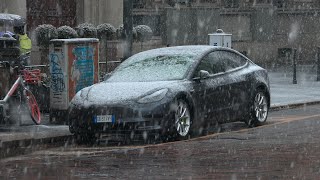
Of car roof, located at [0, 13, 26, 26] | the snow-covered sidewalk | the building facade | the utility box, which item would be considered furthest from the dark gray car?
the building facade

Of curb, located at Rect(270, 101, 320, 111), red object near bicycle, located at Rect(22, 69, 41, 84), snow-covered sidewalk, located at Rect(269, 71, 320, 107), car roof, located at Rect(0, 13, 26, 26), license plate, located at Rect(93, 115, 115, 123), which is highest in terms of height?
car roof, located at Rect(0, 13, 26, 26)

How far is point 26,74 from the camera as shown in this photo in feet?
56.0

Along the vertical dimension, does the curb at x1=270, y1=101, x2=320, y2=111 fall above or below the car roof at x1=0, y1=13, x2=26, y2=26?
below

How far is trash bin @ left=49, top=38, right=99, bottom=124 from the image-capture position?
16094 mm

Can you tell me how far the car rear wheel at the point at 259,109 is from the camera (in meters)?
16.3

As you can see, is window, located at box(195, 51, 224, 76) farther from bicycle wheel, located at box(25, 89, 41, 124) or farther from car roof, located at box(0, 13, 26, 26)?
car roof, located at box(0, 13, 26, 26)

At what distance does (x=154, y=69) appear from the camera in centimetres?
1512

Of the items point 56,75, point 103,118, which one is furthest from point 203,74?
point 56,75

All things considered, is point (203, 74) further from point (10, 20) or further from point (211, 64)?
point (10, 20)

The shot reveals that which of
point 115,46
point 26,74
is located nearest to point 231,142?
point 26,74

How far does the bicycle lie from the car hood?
131 centimetres

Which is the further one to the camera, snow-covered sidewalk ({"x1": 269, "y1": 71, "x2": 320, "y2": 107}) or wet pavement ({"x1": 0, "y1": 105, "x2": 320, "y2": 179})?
snow-covered sidewalk ({"x1": 269, "y1": 71, "x2": 320, "y2": 107})

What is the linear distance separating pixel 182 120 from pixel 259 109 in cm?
262

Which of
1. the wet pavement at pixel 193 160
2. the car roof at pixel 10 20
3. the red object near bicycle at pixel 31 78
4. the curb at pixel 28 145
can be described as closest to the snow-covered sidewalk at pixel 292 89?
the car roof at pixel 10 20
